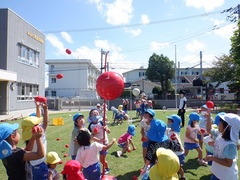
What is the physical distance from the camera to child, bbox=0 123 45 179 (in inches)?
101

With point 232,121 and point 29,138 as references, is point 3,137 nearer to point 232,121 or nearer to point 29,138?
point 29,138

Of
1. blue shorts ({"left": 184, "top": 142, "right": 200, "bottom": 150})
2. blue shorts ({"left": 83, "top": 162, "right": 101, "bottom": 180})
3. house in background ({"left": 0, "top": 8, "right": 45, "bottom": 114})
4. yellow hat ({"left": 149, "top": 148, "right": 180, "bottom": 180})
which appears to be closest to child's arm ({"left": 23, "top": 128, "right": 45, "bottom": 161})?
yellow hat ({"left": 149, "top": 148, "right": 180, "bottom": 180})

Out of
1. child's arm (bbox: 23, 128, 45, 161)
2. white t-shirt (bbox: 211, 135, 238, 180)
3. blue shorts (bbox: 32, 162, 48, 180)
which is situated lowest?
blue shorts (bbox: 32, 162, 48, 180)

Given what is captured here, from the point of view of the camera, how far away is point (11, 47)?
21.1m

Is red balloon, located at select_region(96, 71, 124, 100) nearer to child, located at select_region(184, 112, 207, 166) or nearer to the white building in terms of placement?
child, located at select_region(184, 112, 207, 166)

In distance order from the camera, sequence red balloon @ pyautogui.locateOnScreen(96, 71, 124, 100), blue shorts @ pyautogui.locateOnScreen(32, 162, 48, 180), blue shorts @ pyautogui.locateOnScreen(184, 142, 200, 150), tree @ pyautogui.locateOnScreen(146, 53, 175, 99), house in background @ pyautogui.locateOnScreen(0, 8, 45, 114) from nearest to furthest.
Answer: blue shorts @ pyautogui.locateOnScreen(32, 162, 48, 180) < red balloon @ pyautogui.locateOnScreen(96, 71, 124, 100) < blue shorts @ pyautogui.locateOnScreen(184, 142, 200, 150) < house in background @ pyautogui.locateOnScreen(0, 8, 45, 114) < tree @ pyautogui.locateOnScreen(146, 53, 175, 99)

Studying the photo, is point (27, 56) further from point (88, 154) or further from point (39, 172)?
point (88, 154)

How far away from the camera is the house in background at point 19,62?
20422mm

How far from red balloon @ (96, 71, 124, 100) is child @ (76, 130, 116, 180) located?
3.50 ft

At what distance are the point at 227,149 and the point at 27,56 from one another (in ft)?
80.8

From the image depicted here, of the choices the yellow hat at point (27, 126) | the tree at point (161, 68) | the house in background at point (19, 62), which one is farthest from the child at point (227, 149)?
the tree at point (161, 68)

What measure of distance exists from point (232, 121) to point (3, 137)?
2861 mm

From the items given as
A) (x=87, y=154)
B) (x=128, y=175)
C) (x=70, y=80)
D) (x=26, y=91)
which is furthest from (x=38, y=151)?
(x=70, y=80)

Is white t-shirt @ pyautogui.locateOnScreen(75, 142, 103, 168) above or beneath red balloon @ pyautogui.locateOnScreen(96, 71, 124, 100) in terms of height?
beneath
